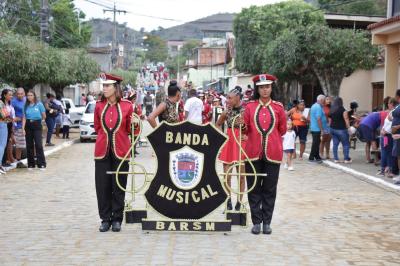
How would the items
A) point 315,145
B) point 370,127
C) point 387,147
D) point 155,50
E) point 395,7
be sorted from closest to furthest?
1. point 387,147
2. point 370,127
3. point 315,145
4. point 395,7
5. point 155,50

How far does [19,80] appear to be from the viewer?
78.7 ft

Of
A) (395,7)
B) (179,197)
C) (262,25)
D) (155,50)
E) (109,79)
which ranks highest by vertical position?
(155,50)

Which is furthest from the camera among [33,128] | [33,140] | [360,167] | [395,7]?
[395,7]

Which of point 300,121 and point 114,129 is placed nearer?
point 114,129

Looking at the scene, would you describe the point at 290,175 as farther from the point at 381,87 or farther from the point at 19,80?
the point at 381,87

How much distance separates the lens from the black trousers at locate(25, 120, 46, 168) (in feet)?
46.5

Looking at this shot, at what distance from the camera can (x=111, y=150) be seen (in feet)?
25.5

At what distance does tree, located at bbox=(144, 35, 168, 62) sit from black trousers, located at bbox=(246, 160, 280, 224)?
15311 centimetres

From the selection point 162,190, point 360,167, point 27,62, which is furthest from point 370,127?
point 27,62

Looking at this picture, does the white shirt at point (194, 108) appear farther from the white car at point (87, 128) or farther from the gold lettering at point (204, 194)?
the white car at point (87, 128)

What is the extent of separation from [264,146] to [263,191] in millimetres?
551

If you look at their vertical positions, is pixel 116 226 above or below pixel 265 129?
below

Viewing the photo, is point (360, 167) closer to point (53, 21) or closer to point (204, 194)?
point (204, 194)

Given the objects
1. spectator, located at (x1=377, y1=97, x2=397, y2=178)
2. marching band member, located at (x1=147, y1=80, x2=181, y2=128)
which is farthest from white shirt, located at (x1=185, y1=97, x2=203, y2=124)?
marching band member, located at (x1=147, y1=80, x2=181, y2=128)
